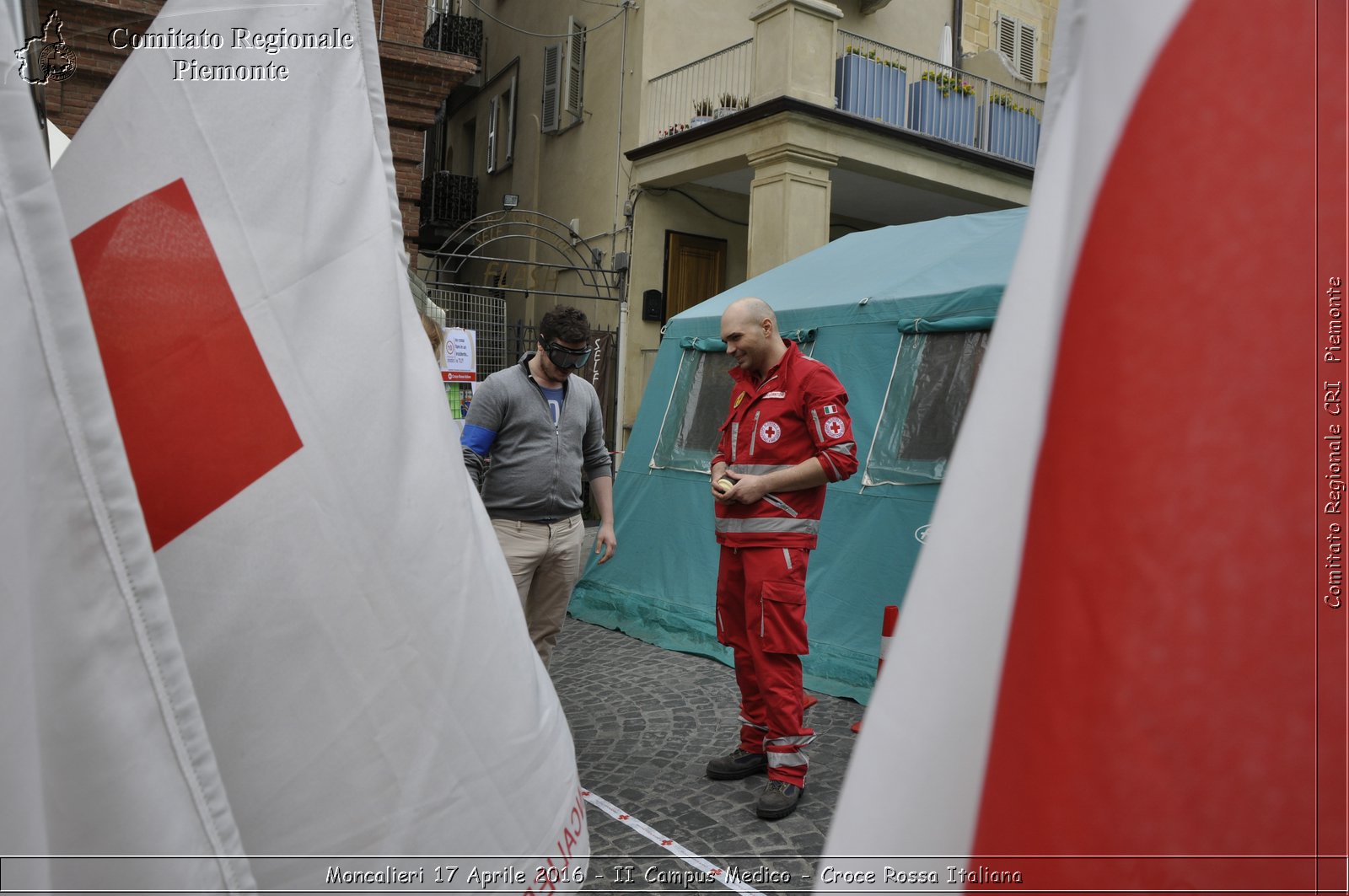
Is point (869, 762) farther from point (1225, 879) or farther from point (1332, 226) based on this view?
point (1332, 226)

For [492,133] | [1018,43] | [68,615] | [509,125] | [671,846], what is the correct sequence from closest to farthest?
1. [68,615]
2. [671,846]
3. [509,125]
4. [1018,43]
5. [492,133]

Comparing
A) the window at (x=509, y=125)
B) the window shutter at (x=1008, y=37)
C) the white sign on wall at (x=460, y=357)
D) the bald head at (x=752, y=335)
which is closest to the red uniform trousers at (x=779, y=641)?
the bald head at (x=752, y=335)

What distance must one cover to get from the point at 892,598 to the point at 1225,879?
4.45m

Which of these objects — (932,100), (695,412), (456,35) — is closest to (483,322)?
(932,100)

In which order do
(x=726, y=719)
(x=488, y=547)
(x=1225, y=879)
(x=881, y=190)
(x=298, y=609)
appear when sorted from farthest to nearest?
1. (x=881, y=190)
2. (x=726, y=719)
3. (x=488, y=547)
4. (x=298, y=609)
5. (x=1225, y=879)

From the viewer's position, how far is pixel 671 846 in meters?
3.09

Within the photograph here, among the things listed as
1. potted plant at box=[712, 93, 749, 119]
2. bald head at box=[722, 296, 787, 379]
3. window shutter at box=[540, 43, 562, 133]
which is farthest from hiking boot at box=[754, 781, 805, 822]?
window shutter at box=[540, 43, 562, 133]

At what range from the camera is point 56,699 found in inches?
32.1

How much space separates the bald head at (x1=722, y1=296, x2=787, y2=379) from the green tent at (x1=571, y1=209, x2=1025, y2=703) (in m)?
1.62

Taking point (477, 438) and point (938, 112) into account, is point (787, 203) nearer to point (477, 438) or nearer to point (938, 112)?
point (938, 112)

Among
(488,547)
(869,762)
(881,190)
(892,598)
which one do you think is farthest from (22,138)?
(881,190)

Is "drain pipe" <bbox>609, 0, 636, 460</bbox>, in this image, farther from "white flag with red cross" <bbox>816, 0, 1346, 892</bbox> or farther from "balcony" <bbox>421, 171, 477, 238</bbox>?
"white flag with red cross" <bbox>816, 0, 1346, 892</bbox>

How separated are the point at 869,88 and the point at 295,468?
12.9 meters

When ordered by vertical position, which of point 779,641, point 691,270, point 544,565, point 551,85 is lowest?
point 779,641
